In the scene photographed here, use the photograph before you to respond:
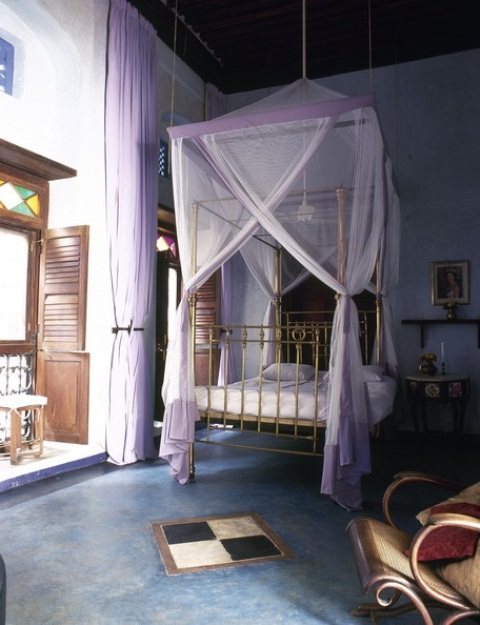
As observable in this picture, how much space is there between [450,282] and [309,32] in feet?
10.7

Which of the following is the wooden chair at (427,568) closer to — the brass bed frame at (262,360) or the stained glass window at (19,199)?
the brass bed frame at (262,360)

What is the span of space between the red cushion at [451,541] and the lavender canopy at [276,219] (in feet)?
4.74

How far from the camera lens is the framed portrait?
5.41 metres

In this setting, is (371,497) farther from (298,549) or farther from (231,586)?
(231,586)

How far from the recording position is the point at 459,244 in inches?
216

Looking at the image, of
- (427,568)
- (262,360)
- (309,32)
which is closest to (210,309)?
(262,360)

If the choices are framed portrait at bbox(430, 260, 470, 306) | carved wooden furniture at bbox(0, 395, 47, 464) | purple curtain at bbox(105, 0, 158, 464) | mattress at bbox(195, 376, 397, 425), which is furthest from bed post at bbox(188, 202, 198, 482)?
framed portrait at bbox(430, 260, 470, 306)

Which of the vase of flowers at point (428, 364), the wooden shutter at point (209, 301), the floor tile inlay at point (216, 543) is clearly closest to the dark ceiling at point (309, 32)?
the wooden shutter at point (209, 301)

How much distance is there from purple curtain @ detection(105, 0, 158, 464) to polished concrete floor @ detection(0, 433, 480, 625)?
1.23 feet

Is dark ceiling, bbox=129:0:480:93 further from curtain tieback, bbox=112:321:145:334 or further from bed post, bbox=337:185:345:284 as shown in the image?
curtain tieback, bbox=112:321:145:334

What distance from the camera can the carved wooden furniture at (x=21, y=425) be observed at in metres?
3.79

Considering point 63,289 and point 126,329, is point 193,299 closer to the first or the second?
point 126,329

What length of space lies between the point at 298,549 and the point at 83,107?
3.92 m

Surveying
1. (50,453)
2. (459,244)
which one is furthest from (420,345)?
(50,453)
